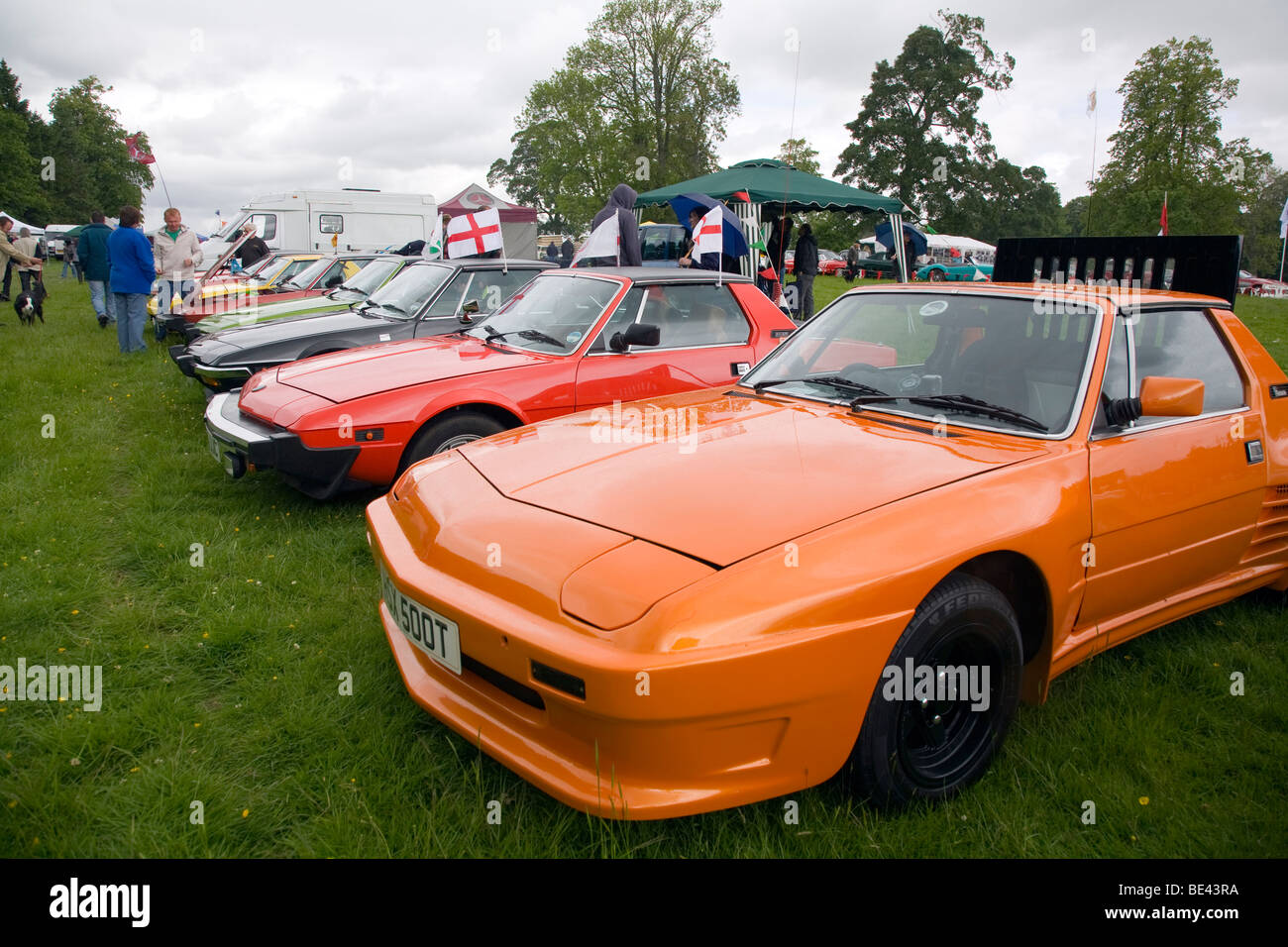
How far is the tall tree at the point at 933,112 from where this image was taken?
1762 inches

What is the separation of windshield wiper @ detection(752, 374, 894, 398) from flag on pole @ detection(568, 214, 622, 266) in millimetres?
4904

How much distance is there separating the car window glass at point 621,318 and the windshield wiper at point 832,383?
5.47 ft

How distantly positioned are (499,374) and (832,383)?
2.12 meters

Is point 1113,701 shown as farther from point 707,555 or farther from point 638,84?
point 638,84

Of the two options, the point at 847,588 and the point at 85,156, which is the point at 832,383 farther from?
the point at 85,156

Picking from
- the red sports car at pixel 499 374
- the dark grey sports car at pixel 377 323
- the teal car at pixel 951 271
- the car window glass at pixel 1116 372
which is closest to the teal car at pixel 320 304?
the dark grey sports car at pixel 377 323

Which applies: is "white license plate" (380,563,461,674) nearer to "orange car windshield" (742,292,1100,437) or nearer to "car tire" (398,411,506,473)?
"orange car windshield" (742,292,1100,437)

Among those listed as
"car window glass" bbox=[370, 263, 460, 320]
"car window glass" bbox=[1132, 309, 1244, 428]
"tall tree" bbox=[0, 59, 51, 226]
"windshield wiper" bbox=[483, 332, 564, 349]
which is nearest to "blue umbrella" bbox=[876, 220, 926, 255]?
"car window glass" bbox=[370, 263, 460, 320]

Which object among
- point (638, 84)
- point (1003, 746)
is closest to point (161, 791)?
point (1003, 746)

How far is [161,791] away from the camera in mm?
2217

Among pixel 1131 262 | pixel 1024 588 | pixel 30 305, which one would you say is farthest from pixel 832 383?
pixel 30 305

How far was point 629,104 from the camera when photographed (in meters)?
40.8

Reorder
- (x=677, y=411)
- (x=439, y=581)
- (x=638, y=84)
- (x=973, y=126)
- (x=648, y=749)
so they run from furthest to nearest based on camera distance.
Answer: (x=973, y=126) < (x=638, y=84) < (x=677, y=411) < (x=439, y=581) < (x=648, y=749)
